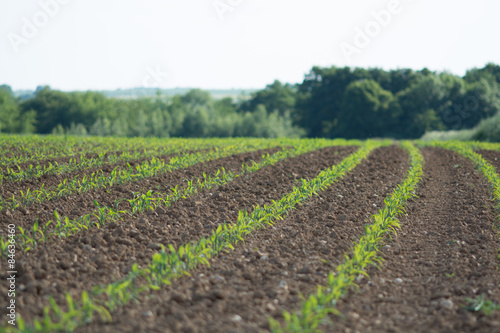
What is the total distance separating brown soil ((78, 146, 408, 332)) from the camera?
348 cm

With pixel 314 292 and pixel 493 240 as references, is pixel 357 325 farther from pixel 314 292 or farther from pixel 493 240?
pixel 493 240

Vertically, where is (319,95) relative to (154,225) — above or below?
above

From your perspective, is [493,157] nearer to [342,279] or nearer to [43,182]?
[342,279]

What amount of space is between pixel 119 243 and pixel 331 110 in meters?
45.4

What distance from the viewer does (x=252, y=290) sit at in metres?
4.19

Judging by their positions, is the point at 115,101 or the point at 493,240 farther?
the point at 115,101

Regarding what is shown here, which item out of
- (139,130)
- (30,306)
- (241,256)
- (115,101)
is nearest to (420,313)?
(241,256)

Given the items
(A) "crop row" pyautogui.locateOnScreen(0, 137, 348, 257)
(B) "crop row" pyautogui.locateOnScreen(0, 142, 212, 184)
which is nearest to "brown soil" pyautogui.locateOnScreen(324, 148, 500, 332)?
(A) "crop row" pyautogui.locateOnScreen(0, 137, 348, 257)

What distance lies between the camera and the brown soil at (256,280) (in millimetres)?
3477

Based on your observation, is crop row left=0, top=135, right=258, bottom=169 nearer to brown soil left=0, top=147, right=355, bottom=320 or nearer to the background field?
the background field

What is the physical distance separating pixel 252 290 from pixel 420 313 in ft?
4.95

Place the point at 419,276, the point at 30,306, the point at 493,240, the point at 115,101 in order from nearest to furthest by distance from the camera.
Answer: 1. the point at 30,306
2. the point at 419,276
3. the point at 493,240
4. the point at 115,101

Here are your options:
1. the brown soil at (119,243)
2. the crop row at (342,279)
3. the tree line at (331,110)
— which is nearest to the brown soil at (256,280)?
the crop row at (342,279)

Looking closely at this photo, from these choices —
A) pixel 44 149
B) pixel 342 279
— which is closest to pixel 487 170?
pixel 342 279
